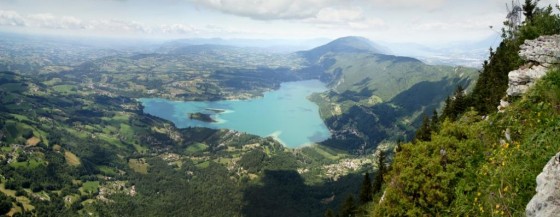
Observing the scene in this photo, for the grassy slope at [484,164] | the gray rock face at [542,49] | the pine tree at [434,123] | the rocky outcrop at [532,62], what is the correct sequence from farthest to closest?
the pine tree at [434,123]
the rocky outcrop at [532,62]
the gray rock face at [542,49]
the grassy slope at [484,164]

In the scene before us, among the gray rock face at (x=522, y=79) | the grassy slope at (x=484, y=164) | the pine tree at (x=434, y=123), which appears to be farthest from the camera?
the pine tree at (x=434, y=123)

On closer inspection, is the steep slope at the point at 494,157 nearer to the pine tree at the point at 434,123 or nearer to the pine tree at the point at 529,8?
the pine tree at the point at 529,8

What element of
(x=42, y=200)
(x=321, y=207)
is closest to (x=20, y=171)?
(x=42, y=200)

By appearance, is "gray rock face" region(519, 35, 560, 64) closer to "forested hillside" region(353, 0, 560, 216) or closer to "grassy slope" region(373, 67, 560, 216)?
"forested hillside" region(353, 0, 560, 216)

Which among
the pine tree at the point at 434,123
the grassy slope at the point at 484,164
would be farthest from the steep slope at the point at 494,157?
the pine tree at the point at 434,123

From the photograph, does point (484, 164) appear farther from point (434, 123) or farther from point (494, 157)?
point (434, 123)

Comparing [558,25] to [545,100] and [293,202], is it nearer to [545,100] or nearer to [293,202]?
[545,100]
